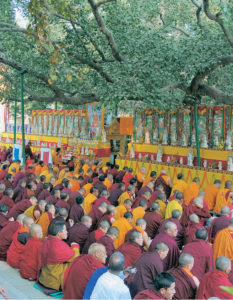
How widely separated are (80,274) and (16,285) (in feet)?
6.40

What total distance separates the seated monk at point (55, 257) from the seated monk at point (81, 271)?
0.76 metres

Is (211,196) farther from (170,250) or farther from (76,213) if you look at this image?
(170,250)

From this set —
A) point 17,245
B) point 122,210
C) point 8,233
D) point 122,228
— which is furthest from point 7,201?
point 122,228

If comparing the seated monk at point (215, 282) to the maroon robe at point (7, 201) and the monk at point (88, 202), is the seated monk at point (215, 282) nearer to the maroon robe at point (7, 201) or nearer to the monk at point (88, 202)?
the monk at point (88, 202)

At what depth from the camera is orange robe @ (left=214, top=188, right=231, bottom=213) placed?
988 cm

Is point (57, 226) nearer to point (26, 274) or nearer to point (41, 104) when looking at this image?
point (26, 274)

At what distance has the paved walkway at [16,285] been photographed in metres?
6.14

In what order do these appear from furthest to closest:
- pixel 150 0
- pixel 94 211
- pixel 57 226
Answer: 1. pixel 150 0
2. pixel 94 211
3. pixel 57 226

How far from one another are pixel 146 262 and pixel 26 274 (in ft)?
8.42

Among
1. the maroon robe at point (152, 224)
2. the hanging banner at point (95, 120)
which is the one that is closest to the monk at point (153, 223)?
the maroon robe at point (152, 224)

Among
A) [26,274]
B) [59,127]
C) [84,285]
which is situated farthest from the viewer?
[59,127]

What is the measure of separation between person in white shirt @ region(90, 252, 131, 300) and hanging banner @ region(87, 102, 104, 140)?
49.2 feet

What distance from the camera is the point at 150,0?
50.8ft

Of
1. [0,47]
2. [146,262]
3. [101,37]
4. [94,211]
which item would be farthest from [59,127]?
[146,262]
